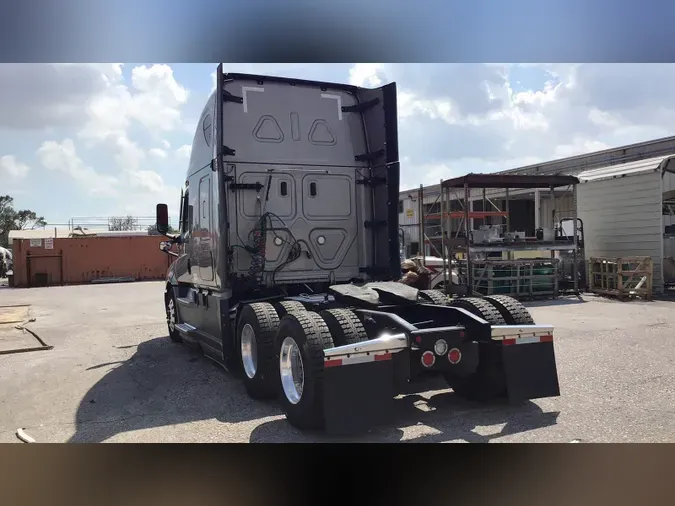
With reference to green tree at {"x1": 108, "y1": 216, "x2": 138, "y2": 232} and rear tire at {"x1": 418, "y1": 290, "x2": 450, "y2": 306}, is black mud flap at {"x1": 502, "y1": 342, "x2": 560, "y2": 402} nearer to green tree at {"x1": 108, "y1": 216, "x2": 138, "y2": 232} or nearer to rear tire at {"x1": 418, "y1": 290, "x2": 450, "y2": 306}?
rear tire at {"x1": 418, "y1": 290, "x2": 450, "y2": 306}

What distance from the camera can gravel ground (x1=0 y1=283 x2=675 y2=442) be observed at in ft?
16.6

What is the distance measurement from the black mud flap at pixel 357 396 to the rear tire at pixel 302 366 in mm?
174

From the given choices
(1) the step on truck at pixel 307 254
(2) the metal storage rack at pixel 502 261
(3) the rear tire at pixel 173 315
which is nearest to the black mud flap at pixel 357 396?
(1) the step on truck at pixel 307 254

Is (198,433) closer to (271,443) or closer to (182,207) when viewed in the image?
(271,443)

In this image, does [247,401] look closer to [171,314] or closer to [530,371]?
[530,371]

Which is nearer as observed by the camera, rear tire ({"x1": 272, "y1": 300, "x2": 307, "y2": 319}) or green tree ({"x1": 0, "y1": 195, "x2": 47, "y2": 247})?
rear tire ({"x1": 272, "y1": 300, "x2": 307, "y2": 319})

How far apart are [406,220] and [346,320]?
26561 mm

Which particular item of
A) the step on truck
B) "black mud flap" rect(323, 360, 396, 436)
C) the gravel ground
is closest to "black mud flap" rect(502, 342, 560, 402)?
the step on truck

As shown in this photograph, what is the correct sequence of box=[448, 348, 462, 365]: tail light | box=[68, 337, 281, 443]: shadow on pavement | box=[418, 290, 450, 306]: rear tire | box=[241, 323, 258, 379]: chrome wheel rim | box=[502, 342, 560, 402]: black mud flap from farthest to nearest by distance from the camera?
box=[418, 290, 450, 306]: rear tire
box=[241, 323, 258, 379]: chrome wheel rim
box=[68, 337, 281, 443]: shadow on pavement
box=[502, 342, 560, 402]: black mud flap
box=[448, 348, 462, 365]: tail light

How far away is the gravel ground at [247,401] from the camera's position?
5059 millimetres

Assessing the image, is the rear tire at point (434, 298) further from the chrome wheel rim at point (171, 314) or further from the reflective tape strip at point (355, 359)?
the chrome wheel rim at point (171, 314)

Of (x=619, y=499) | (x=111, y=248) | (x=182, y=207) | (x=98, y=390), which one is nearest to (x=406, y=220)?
(x=111, y=248)

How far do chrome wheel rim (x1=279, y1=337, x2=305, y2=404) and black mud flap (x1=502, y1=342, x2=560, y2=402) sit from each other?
1966 mm

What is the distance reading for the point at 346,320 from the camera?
5.25 metres
